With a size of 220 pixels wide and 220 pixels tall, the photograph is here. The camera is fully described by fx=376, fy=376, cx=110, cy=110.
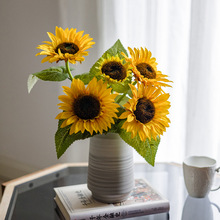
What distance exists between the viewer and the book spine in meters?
0.80

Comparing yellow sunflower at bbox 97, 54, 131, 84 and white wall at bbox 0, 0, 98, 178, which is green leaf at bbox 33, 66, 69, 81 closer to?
yellow sunflower at bbox 97, 54, 131, 84

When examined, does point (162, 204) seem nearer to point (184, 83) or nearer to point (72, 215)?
point (72, 215)

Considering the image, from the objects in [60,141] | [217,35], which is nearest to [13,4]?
[217,35]

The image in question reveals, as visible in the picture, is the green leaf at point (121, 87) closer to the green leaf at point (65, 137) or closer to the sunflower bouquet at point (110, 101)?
the sunflower bouquet at point (110, 101)

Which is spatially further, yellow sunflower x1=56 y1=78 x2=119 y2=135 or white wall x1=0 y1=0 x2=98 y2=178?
white wall x1=0 y1=0 x2=98 y2=178

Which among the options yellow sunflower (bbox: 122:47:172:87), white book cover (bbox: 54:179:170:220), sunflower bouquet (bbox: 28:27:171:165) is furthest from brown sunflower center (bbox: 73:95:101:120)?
white book cover (bbox: 54:179:170:220)

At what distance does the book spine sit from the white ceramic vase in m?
0.03

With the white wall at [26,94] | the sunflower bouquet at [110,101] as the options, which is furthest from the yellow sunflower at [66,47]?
the white wall at [26,94]

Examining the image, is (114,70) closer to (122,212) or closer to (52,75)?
(52,75)

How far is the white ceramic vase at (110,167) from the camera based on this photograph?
803 mm

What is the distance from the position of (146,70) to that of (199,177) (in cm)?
32

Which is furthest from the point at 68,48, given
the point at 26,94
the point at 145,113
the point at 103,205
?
the point at 26,94

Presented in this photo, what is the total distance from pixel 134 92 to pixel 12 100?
1.49 metres

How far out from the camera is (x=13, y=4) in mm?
1985
